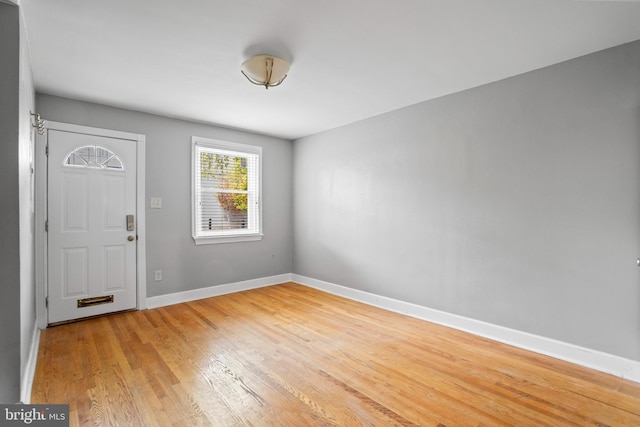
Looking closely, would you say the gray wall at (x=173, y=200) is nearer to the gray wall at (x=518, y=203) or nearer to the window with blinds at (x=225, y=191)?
the window with blinds at (x=225, y=191)

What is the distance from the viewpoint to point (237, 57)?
2531 mm

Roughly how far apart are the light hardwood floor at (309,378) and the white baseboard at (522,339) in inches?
4.2

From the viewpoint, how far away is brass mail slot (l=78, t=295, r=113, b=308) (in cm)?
346

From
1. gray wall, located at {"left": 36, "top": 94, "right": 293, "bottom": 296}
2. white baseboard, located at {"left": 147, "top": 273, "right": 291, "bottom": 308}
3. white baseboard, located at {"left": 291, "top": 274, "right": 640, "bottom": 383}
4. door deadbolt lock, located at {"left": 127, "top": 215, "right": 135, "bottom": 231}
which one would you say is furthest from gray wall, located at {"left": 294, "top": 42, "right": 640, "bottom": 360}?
door deadbolt lock, located at {"left": 127, "top": 215, "right": 135, "bottom": 231}

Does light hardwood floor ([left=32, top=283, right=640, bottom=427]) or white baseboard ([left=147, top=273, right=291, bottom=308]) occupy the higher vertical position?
white baseboard ([left=147, top=273, right=291, bottom=308])

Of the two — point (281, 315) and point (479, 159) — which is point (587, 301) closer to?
point (479, 159)

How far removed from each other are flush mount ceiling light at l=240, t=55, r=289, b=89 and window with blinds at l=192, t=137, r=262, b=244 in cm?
207

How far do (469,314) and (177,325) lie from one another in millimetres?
3028

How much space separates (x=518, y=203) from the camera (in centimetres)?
283

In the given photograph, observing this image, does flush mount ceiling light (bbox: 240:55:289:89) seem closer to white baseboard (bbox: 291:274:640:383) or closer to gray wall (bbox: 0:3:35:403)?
gray wall (bbox: 0:3:35:403)

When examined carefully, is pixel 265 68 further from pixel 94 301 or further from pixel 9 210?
pixel 94 301

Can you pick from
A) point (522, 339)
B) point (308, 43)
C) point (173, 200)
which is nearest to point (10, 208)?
point (308, 43)

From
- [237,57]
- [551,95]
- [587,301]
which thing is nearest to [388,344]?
[587,301]

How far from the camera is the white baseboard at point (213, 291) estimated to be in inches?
157
